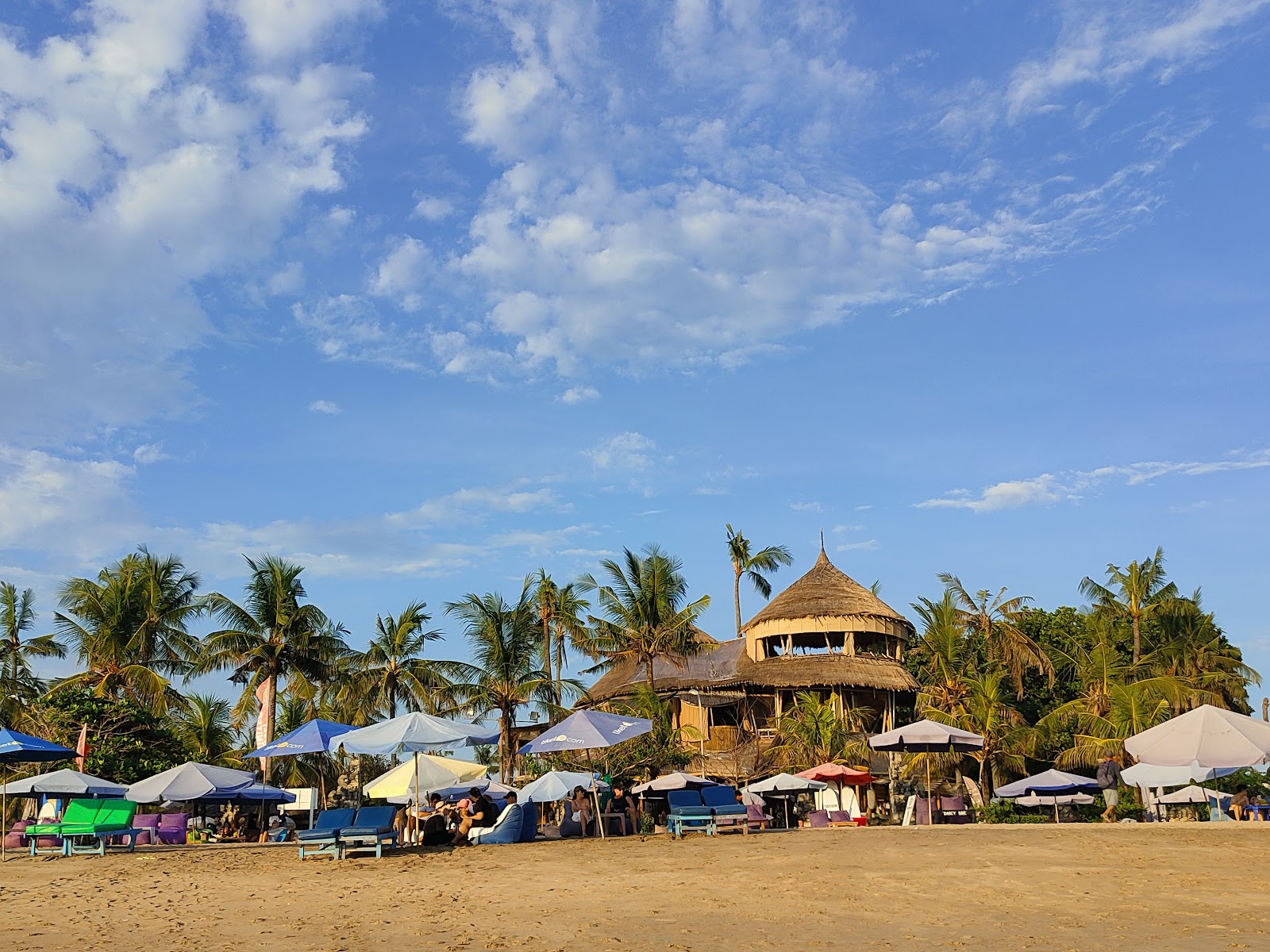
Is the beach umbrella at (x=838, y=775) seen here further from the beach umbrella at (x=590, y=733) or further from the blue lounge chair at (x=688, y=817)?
the blue lounge chair at (x=688, y=817)

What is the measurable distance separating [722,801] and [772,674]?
1937 cm

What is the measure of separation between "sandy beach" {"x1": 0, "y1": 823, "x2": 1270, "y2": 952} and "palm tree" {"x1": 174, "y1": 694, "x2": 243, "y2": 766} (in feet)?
78.9

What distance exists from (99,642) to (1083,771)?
3122 centimetres

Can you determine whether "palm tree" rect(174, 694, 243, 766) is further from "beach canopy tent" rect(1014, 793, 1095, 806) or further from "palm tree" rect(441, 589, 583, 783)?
"beach canopy tent" rect(1014, 793, 1095, 806)

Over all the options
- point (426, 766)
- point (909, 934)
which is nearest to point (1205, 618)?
point (426, 766)

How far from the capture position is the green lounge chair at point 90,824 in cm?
1819

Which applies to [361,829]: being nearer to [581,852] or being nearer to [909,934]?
[581,852]

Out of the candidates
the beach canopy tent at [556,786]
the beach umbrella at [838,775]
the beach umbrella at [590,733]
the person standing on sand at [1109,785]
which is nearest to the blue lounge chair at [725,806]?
the beach umbrella at [590,733]

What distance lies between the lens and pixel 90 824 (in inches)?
717

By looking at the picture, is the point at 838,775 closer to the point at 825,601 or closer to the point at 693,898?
the point at 825,601

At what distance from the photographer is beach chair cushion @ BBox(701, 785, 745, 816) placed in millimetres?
18484

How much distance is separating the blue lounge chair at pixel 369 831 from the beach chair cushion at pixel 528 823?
2.94m

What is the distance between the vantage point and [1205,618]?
4306 centimetres

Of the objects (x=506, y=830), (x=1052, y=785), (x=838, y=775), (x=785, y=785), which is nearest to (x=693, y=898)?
(x=506, y=830)
